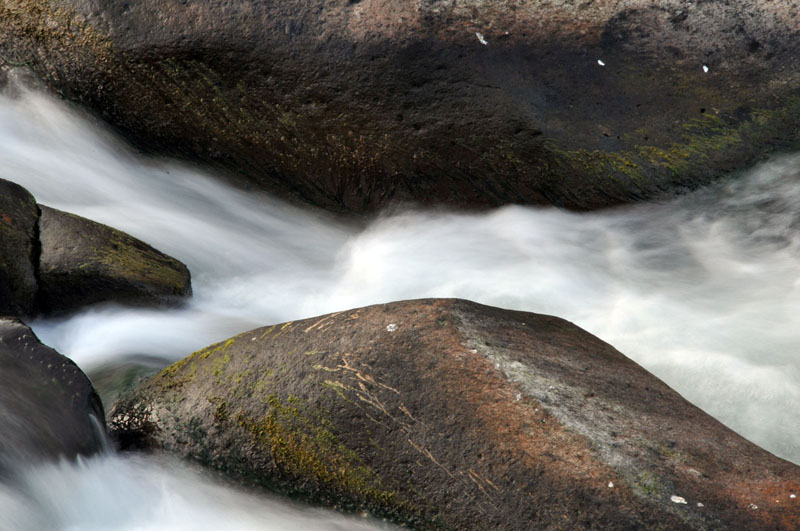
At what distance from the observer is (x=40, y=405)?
107 inches

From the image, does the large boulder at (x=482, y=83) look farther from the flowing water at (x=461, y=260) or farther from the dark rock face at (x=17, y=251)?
the dark rock face at (x=17, y=251)

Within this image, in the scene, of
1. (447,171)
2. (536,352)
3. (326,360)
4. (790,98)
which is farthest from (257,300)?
(790,98)

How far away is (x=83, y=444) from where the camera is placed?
2762 mm

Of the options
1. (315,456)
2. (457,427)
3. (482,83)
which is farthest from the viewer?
(482,83)

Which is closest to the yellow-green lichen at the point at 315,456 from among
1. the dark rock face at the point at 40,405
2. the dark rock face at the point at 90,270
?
the dark rock face at the point at 40,405

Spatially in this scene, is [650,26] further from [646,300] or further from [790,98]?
[646,300]

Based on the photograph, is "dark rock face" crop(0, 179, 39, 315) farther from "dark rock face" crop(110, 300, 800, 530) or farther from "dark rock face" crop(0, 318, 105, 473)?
"dark rock face" crop(110, 300, 800, 530)

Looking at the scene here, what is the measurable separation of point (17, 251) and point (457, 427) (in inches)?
90.6

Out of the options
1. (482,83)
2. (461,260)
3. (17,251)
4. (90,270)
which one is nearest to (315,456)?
(90,270)

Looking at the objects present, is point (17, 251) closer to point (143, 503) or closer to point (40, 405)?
point (40, 405)

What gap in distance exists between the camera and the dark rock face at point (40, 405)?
8.42 ft

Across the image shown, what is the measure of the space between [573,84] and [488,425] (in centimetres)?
276

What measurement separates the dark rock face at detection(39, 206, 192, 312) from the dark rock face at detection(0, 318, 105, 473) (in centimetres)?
89

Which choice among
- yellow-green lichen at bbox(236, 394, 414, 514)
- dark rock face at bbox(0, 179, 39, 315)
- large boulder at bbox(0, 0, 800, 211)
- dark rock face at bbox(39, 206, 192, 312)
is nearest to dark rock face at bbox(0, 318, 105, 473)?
yellow-green lichen at bbox(236, 394, 414, 514)
